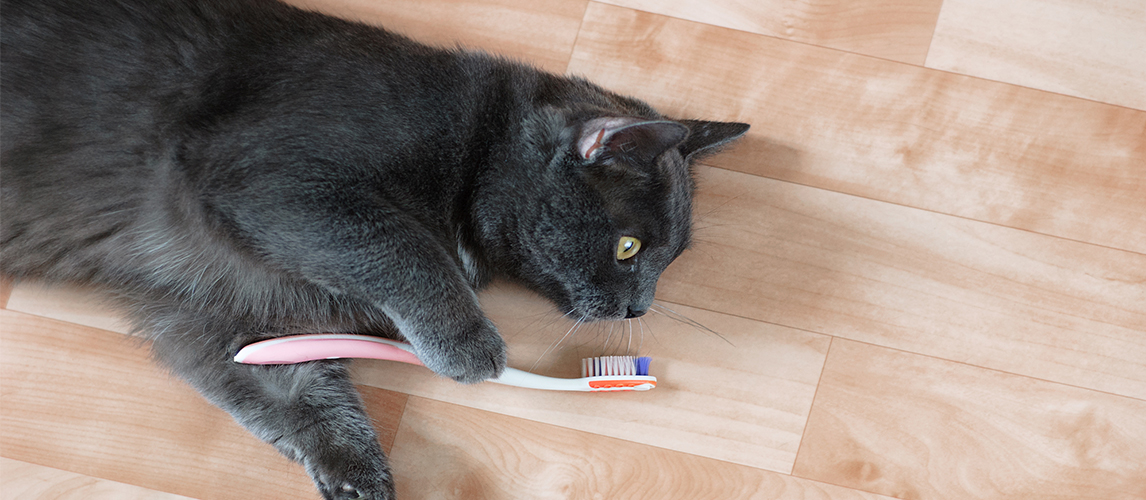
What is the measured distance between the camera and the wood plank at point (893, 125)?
57.8 inches

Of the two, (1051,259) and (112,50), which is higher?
(112,50)

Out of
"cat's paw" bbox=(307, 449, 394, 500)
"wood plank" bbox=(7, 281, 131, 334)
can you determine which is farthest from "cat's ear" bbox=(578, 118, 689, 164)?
"wood plank" bbox=(7, 281, 131, 334)

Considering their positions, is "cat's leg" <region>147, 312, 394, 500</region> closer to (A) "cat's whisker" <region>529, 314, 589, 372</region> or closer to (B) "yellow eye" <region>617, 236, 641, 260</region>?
(A) "cat's whisker" <region>529, 314, 589, 372</region>

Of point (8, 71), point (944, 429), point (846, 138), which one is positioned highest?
point (8, 71)

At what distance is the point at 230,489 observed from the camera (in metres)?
1.32

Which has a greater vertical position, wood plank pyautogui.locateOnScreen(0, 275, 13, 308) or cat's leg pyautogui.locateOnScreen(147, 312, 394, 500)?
wood plank pyautogui.locateOnScreen(0, 275, 13, 308)

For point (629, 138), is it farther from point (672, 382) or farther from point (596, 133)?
point (672, 382)

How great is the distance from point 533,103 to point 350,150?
0.32m

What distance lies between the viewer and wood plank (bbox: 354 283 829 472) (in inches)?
54.1

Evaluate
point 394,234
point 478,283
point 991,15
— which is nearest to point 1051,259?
point 991,15

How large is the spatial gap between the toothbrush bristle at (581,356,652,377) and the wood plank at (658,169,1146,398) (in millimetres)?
153

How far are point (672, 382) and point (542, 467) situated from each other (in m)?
0.30

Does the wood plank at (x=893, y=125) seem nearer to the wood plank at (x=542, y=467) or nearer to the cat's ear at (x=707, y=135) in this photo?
the cat's ear at (x=707, y=135)

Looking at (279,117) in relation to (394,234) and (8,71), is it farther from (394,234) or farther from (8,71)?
(8,71)
